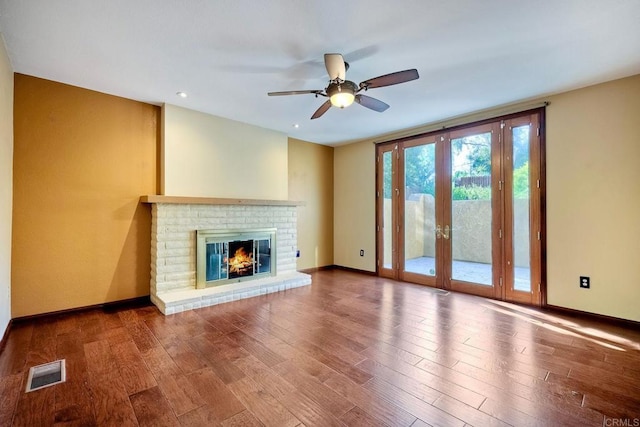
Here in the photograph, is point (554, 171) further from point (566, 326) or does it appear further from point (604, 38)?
point (566, 326)

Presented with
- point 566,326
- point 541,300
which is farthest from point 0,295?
point 541,300

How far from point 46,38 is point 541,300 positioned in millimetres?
5710

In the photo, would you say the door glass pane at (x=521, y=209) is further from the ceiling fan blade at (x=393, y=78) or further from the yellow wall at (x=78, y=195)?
the yellow wall at (x=78, y=195)

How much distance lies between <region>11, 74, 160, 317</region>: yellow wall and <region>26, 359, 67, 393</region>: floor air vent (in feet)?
4.33

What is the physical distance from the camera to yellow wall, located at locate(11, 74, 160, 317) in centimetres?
300

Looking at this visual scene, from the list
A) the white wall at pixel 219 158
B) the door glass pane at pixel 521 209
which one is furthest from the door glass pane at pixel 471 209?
the white wall at pixel 219 158

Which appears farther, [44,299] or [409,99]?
[409,99]

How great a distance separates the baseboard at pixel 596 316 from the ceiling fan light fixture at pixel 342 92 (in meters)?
3.45

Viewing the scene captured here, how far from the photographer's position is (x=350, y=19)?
82.7 inches

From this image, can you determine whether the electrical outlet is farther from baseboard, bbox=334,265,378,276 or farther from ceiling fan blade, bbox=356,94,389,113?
ceiling fan blade, bbox=356,94,389,113

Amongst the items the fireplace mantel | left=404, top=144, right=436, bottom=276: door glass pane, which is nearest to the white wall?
the fireplace mantel

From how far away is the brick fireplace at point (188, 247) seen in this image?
11.7 feet

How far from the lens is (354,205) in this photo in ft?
18.9

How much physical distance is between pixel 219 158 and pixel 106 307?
2.36 metres
